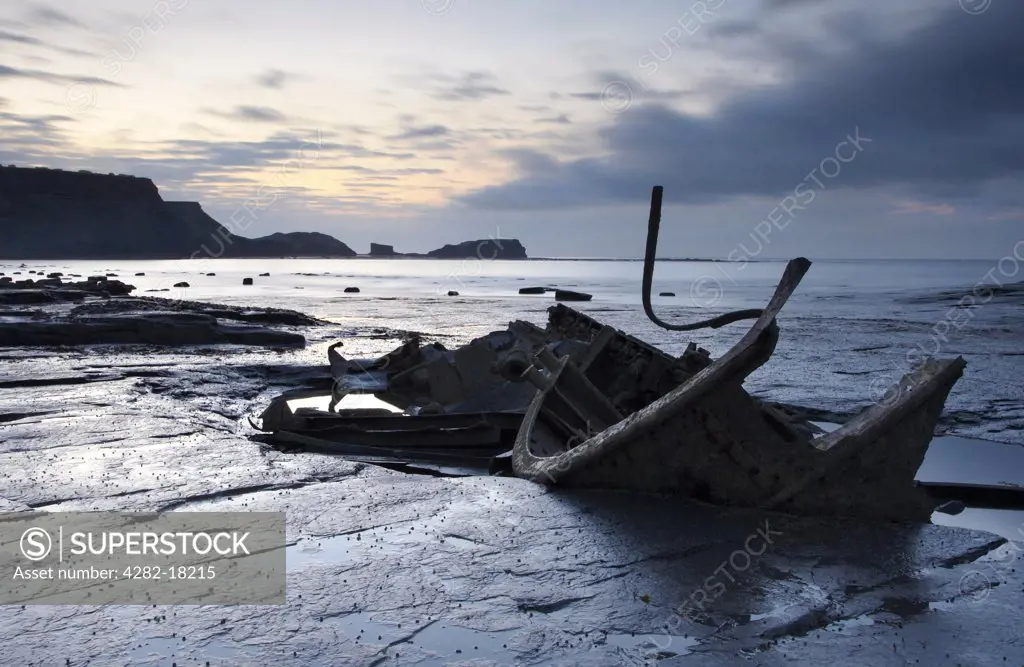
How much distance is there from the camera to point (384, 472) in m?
6.79

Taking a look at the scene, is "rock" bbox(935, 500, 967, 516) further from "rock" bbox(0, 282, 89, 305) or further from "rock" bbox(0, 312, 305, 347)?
"rock" bbox(0, 282, 89, 305)

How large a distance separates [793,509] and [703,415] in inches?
33.4

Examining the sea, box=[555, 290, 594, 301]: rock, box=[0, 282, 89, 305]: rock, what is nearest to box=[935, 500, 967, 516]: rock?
the sea

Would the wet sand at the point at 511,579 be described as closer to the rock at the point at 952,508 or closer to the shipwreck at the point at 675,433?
the shipwreck at the point at 675,433

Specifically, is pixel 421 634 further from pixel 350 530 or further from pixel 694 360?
pixel 694 360

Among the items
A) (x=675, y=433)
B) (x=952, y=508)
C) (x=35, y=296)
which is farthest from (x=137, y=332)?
(x=952, y=508)

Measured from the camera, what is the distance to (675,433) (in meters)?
5.41

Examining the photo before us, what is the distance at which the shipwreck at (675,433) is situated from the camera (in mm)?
5191

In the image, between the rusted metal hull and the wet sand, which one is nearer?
the wet sand

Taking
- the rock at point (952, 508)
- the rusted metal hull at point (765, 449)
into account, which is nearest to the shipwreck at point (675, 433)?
the rusted metal hull at point (765, 449)

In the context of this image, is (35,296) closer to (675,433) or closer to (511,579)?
(675,433)

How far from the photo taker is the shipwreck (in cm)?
519

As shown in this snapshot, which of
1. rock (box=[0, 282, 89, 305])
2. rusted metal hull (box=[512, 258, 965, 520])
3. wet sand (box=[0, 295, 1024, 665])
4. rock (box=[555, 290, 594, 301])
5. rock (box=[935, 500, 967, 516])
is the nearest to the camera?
wet sand (box=[0, 295, 1024, 665])

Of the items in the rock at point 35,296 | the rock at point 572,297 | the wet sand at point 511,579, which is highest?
the rock at point 572,297
